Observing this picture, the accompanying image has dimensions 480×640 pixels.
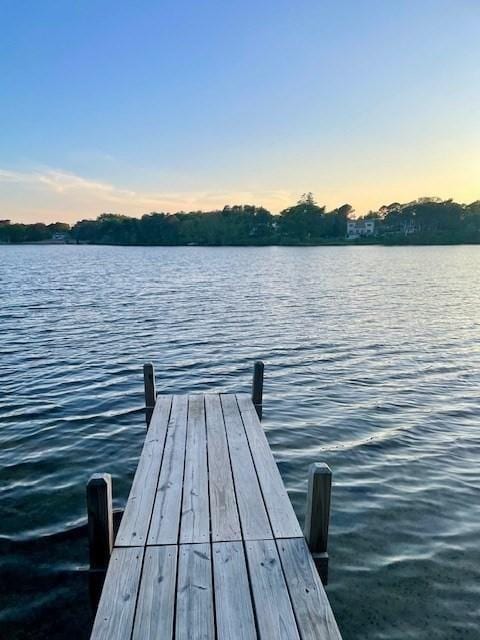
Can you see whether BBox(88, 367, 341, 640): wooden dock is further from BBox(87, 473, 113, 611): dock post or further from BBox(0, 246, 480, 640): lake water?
BBox(0, 246, 480, 640): lake water

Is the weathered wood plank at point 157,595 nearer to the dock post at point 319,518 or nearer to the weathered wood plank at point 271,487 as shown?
the weathered wood plank at point 271,487

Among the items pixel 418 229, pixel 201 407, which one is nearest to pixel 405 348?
pixel 201 407

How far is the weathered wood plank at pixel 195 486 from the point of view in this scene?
4.42 meters

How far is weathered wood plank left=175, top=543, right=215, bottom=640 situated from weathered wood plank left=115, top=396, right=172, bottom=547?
51 centimetres

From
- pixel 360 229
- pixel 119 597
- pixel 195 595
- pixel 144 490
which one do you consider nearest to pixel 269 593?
pixel 195 595

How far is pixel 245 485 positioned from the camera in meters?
5.30

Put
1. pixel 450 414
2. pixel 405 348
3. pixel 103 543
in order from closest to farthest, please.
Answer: pixel 103 543
pixel 450 414
pixel 405 348

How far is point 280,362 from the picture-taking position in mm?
15430

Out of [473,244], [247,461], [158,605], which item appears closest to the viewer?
[158,605]

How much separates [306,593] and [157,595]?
3.72 ft

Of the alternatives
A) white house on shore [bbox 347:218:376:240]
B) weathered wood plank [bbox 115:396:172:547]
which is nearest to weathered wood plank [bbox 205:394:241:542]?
weathered wood plank [bbox 115:396:172:547]

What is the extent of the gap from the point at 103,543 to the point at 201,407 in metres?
3.97

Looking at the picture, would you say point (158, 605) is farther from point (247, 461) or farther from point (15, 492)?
point (15, 492)

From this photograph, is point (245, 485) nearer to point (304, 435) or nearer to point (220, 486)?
point (220, 486)
